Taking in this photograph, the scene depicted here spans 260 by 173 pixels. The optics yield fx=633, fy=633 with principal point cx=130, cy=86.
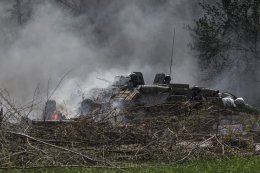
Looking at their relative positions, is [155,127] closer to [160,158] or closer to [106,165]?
[160,158]

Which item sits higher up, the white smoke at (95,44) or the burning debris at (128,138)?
the white smoke at (95,44)

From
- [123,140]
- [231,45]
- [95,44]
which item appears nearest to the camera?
[123,140]

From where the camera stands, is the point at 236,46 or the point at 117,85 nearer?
the point at 117,85

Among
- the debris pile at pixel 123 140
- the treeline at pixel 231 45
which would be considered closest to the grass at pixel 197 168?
the debris pile at pixel 123 140

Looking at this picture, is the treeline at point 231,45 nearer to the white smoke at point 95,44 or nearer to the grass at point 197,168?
the white smoke at point 95,44

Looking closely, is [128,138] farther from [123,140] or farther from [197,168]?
[197,168]

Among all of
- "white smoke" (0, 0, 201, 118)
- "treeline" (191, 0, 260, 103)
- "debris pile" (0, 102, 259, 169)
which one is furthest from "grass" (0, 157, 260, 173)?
"treeline" (191, 0, 260, 103)

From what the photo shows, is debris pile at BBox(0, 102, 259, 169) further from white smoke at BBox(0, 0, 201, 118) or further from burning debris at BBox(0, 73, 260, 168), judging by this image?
white smoke at BBox(0, 0, 201, 118)

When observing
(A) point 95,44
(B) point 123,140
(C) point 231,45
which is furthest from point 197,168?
(A) point 95,44

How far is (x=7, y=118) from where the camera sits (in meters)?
9.21

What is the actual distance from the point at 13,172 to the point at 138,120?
10.1 feet

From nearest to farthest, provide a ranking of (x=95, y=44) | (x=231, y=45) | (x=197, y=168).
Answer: (x=197, y=168), (x=231, y=45), (x=95, y=44)

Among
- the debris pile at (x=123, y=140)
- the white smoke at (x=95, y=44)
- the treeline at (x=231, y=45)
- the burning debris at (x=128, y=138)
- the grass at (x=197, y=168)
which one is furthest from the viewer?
the treeline at (x=231, y=45)

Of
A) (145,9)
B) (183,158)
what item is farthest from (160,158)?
(145,9)
